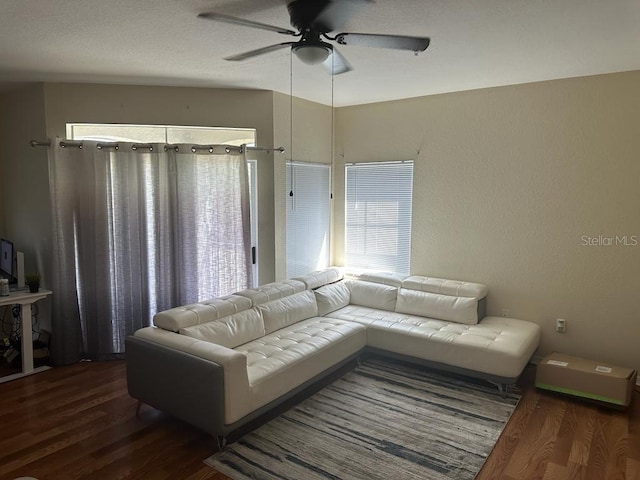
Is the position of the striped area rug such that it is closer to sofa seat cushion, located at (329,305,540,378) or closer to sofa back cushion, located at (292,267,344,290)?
sofa seat cushion, located at (329,305,540,378)

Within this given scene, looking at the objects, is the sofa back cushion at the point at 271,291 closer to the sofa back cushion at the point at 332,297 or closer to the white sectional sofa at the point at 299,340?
the white sectional sofa at the point at 299,340

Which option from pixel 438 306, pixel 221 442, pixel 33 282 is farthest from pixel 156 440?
pixel 438 306

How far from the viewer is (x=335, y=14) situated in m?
2.32

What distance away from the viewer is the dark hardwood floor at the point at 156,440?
2.64 meters

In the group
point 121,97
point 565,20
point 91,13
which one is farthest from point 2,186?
point 565,20

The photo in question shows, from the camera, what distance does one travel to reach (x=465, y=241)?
4.62m

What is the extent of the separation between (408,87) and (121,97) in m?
2.79

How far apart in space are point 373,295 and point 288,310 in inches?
44.0

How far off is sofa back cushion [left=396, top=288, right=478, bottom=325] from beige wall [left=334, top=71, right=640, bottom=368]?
16.8 inches

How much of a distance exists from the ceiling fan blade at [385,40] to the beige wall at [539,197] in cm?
223

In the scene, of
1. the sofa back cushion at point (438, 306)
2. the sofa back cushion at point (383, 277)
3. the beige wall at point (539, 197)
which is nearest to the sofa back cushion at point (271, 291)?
the sofa back cushion at point (383, 277)

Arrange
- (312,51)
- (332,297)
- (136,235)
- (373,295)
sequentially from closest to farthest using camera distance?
(312,51) → (136,235) → (332,297) → (373,295)

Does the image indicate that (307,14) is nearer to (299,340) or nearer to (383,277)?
(299,340)

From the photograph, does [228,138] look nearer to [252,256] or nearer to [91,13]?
[252,256]
